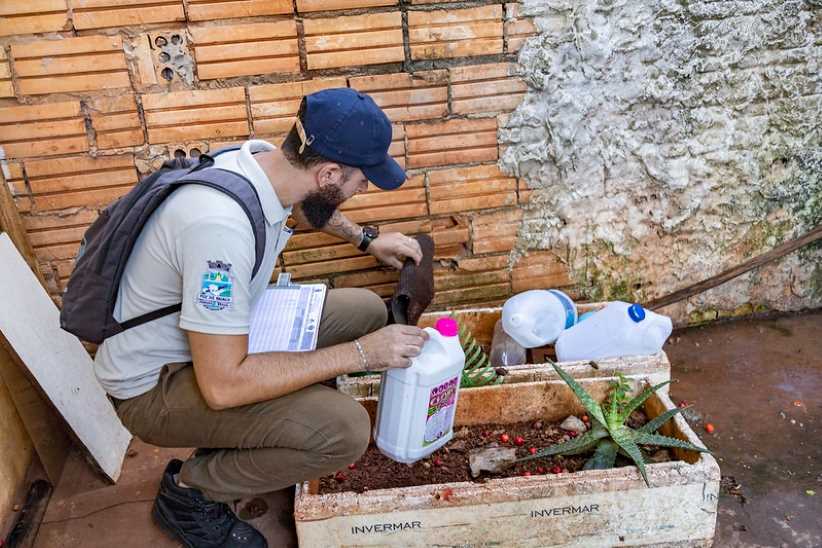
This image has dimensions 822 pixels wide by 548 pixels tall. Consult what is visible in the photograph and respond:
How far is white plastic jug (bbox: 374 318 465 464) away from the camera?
2.19 meters

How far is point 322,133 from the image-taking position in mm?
1939

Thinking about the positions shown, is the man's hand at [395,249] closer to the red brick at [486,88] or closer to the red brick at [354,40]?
the red brick at [486,88]

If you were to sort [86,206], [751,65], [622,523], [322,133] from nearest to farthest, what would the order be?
[322,133] < [622,523] < [86,206] < [751,65]

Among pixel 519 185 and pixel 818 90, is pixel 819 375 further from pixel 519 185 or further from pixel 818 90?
pixel 519 185

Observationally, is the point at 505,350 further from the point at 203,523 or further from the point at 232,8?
the point at 232,8

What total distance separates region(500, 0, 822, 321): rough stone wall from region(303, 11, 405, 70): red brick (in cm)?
59

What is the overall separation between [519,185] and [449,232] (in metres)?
0.39

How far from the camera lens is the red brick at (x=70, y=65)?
2.55 m

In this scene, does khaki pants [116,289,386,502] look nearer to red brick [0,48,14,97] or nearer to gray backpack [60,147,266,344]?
gray backpack [60,147,266,344]

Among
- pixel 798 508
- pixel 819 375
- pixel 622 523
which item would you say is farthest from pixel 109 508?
pixel 819 375

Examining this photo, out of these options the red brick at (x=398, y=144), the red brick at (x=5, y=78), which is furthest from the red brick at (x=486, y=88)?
the red brick at (x=5, y=78)

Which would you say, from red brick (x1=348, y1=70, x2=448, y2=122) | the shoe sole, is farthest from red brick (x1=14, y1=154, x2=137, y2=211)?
the shoe sole

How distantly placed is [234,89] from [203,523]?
66.2 inches

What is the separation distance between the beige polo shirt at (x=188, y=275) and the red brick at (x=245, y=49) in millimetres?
721
